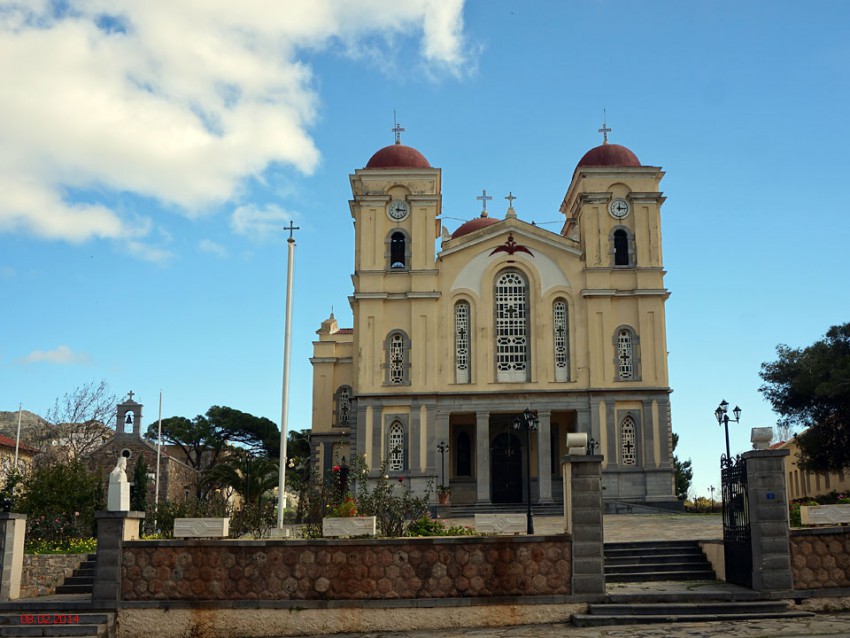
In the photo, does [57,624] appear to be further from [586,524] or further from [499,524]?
[586,524]

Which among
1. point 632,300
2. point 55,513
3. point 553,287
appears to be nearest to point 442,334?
point 553,287

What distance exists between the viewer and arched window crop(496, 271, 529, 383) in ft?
125

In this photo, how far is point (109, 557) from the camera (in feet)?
52.5

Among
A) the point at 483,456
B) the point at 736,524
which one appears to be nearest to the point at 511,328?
the point at 483,456

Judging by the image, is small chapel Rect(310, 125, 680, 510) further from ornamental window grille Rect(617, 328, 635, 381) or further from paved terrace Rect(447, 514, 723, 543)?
paved terrace Rect(447, 514, 723, 543)

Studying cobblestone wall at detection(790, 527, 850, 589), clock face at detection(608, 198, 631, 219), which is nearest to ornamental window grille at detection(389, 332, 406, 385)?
clock face at detection(608, 198, 631, 219)

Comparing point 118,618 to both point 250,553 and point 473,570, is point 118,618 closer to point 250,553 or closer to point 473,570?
point 250,553

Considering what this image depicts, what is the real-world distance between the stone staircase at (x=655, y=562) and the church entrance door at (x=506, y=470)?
65.2 feet

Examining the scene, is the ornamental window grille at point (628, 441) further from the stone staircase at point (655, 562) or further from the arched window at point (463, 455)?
the stone staircase at point (655, 562)

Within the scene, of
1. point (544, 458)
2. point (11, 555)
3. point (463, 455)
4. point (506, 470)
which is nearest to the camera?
point (11, 555)

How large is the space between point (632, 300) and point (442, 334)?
8066mm

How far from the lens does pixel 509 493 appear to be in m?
38.6

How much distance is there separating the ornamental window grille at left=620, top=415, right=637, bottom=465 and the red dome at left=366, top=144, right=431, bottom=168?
1395cm

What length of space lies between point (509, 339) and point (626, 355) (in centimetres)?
486
